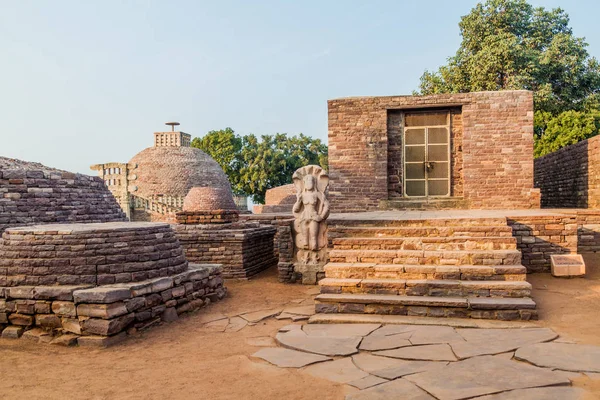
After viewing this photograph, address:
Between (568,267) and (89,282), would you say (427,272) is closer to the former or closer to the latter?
(568,267)

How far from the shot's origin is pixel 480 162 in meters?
10.9

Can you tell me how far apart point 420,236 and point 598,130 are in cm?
1467

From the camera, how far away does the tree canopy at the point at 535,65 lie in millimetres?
18375

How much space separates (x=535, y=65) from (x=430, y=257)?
16002mm

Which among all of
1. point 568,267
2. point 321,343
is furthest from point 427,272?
point 568,267

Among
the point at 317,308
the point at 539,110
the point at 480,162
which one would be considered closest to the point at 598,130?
the point at 539,110

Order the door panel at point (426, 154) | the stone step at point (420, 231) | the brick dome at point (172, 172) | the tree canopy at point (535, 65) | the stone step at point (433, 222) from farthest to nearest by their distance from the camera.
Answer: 1. the brick dome at point (172, 172)
2. the tree canopy at point (535, 65)
3. the door panel at point (426, 154)
4. the stone step at point (433, 222)
5. the stone step at point (420, 231)

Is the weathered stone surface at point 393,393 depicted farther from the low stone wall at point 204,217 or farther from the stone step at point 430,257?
the low stone wall at point 204,217

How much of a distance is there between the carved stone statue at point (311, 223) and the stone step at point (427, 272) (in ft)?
5.73

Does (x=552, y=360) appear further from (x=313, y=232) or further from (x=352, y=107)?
(x=352, y=107)

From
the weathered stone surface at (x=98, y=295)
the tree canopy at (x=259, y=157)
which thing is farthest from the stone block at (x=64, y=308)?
the tree canopy at (x=259, y=157)

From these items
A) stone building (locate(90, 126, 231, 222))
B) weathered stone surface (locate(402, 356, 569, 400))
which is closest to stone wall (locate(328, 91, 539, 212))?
weathered stone surface (locate(402, 356, 569, 400))

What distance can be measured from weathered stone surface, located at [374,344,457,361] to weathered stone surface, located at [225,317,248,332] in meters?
1.83

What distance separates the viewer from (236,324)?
5.52 meters
